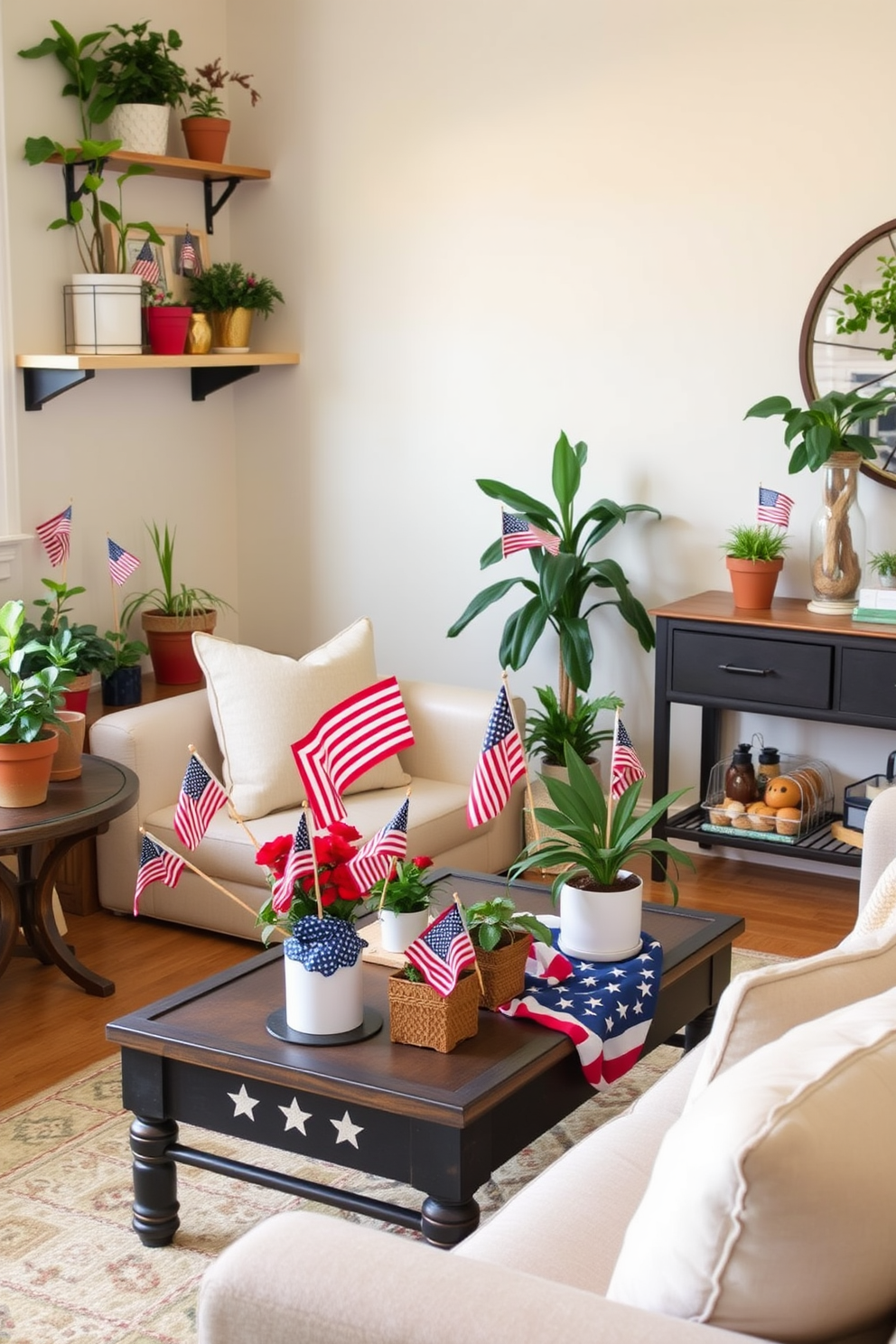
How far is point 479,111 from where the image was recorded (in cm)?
449

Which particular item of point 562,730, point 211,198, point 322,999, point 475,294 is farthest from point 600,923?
point 211,198

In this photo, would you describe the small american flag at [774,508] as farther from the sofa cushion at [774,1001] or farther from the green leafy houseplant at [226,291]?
the sofa cushion at [774,1001]

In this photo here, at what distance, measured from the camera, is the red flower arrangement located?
2.22 m

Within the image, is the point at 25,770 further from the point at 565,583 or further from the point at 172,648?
the point at 565,583

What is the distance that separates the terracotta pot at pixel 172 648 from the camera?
14.9 ft

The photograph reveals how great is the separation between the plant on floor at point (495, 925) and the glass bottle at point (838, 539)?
6.29 feet

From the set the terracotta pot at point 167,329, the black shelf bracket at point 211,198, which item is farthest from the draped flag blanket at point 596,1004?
the black shelf bracket at point 211,198

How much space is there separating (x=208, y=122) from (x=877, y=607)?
249 centimetres

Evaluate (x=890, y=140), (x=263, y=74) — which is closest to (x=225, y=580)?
(x=263, y=74)

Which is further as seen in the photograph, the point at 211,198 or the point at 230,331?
the point at 211,198

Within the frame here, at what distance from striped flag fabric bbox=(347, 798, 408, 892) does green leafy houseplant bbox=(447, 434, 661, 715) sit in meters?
1.91

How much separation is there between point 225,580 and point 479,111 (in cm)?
174

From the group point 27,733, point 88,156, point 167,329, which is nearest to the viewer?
point 27,733

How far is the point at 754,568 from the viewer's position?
3.98 m
